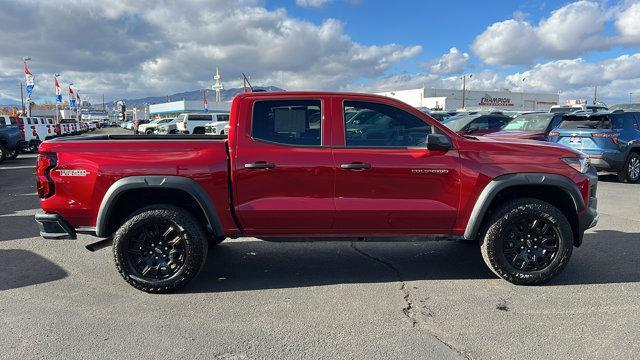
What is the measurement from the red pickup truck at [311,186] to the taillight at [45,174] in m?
0.01

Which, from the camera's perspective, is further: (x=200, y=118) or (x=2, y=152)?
(x=200, y=118)

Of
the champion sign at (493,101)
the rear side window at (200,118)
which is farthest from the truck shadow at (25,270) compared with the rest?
the champion sign at (493,101)

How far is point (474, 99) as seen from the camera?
8525 centimetres

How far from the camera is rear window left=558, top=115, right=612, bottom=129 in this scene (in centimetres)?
1063

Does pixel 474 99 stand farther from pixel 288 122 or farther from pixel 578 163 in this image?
pixel 288 122

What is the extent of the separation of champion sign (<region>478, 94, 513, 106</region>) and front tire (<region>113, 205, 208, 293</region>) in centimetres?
8647

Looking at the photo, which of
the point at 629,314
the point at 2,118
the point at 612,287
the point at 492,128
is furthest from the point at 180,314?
the point at 2,118

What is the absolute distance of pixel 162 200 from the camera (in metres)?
4.52

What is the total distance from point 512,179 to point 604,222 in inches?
147

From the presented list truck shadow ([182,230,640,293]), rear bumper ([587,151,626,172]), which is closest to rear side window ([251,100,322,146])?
truck shadow ([182,230,640,293])

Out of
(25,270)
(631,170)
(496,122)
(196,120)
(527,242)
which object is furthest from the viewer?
(196,120)

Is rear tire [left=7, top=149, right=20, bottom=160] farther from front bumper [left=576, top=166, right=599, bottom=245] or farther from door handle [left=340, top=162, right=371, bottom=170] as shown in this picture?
front bumper [left=576, top=166, right=599, bottom=245]

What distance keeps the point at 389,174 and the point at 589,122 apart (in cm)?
857

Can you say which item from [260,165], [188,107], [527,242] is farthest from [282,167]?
[188,107]
